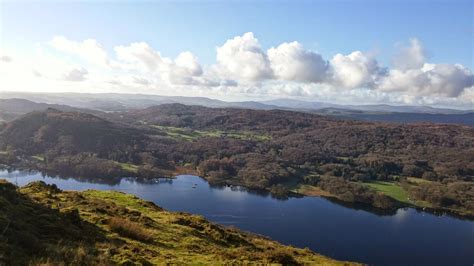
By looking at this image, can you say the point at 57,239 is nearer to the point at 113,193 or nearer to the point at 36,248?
the point at 36,248

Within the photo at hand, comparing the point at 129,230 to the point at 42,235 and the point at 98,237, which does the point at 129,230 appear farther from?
the point at 42,235

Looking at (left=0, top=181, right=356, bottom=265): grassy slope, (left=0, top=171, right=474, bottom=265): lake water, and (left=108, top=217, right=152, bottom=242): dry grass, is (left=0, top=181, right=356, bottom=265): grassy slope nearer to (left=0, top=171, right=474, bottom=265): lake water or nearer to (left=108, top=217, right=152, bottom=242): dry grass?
(left=108, top=217, right=152, bottom=242): dry grass

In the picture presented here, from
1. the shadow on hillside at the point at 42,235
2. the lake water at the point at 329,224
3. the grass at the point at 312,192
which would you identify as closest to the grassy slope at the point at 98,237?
the shadow on hillside at the point at 42,235

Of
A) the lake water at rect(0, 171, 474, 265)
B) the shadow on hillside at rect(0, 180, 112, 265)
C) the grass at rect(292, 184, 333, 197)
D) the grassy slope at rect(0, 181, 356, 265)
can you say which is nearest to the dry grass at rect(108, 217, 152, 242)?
the grassy slope at rect(0, 181, 356, 265)

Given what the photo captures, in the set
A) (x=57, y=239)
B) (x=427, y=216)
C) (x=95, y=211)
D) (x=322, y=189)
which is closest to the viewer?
(x=57, y=239)

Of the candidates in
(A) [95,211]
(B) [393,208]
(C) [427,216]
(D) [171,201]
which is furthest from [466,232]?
(A) [95,211]

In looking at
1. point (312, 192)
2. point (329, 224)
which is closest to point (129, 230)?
point (329, 224)

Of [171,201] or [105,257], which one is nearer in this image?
[105,257]
